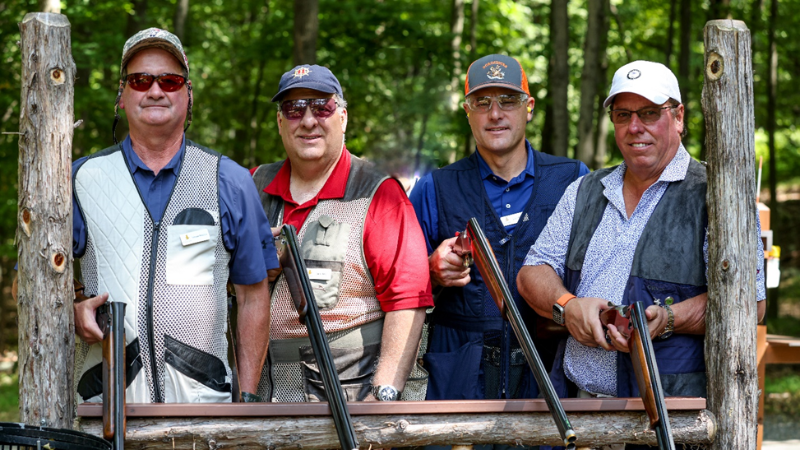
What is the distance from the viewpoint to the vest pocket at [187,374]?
2.99 metres

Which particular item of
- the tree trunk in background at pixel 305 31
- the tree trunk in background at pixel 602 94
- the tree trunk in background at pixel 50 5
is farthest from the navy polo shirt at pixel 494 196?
the tree trunk in background at pixel 602 94

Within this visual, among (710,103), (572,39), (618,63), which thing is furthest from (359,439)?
(618,63)

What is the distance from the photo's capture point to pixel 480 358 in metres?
3.61

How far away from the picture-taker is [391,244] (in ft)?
11.2

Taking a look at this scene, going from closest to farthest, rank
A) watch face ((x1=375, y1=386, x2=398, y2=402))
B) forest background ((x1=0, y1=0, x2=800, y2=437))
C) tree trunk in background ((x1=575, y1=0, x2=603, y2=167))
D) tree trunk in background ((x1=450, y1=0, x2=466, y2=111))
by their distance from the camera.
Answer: watch face ((x1=375, y1=386, x2=398, y2=402)) < tree trunk in background ((x1=575, y1=0, x2=603, y2=167)) < forest background ((x1=0, y1=0, x2=800, y2=437)) < tree trunk in background ((x1=450, y1=0, x2=466, y2=111))

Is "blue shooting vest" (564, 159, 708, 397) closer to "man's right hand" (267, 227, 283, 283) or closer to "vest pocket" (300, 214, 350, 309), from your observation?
"vest pocket" (300, 214, 350, 309)

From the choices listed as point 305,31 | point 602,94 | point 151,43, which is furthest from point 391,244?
point 602,94

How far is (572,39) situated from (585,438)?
11401mm

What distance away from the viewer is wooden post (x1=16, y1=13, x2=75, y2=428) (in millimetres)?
2828

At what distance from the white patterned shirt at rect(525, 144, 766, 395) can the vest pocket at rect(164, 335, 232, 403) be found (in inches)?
57.1

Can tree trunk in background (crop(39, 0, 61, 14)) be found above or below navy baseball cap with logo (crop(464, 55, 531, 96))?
above

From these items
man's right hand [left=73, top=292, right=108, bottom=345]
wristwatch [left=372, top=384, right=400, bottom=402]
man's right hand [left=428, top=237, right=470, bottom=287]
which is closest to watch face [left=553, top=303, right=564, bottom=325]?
man's right hand [left=428, top=237, right=470, bottom=287]

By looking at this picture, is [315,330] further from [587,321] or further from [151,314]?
[587,321]

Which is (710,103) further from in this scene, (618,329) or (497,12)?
(497,12)
